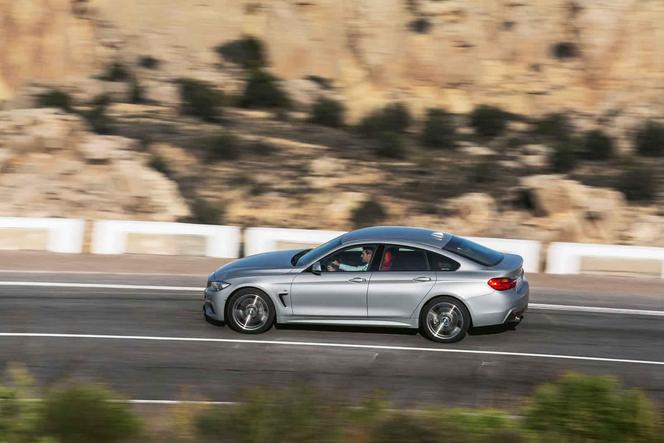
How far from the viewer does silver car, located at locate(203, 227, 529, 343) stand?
1177cm

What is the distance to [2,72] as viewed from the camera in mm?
36781

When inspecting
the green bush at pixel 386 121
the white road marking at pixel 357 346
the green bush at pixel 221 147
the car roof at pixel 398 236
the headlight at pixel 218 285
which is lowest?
the white road marking at pixel 357 346

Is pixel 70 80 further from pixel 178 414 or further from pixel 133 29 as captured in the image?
pixel 178 414

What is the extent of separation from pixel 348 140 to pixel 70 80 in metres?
11.2

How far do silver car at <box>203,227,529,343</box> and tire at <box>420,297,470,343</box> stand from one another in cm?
1

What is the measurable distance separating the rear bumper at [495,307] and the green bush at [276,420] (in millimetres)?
4894

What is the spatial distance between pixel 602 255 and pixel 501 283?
5.69 m

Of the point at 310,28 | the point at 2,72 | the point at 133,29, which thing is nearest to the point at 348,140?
the point at 310,28

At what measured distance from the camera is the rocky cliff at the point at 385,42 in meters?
36.0

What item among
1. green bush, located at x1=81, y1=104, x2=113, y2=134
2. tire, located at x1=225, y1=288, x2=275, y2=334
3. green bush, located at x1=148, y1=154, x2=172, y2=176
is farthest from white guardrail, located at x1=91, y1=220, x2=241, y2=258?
green bush, located at x1=81, y1=104, x2=113, y2=134

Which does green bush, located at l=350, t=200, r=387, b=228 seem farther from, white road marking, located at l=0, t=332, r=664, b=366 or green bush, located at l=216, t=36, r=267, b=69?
white road marking, located at l=0, t=332, r=664, b=366

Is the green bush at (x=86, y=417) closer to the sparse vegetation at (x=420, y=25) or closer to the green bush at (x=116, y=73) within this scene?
the green bush at (x=116, y=73)

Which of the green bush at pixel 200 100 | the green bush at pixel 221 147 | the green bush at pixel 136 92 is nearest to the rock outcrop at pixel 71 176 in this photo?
the green bush at pixel 221 147

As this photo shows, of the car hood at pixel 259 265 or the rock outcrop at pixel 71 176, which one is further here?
the rock outcrop at pixel 71 176
